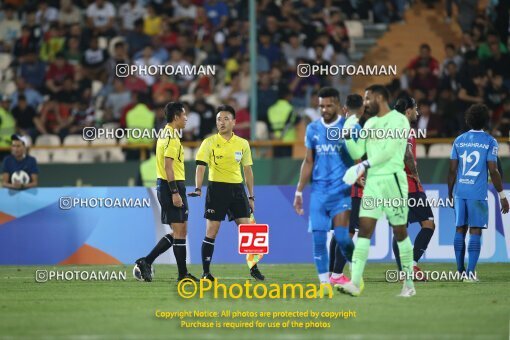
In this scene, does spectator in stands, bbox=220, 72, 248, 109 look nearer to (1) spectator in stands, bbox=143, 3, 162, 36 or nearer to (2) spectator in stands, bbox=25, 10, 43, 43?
(1) spectator in stands, bbox=143, 3, 162, 36

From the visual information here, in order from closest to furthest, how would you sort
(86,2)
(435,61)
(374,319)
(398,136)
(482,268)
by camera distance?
(374,319), (398,136), (482,268), (435,61), (86,2)

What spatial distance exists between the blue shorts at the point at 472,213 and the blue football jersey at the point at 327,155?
110 inches

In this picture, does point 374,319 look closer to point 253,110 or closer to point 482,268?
point 482,268

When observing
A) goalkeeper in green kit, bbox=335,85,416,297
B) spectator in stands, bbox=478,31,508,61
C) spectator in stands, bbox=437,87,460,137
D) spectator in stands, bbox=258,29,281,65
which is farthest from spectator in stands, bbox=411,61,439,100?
goalkeeper in green kit, bbox=335,85,416,297

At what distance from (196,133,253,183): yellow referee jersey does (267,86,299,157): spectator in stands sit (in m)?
6.68

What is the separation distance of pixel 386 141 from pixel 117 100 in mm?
12098

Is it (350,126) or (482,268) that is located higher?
(350,126)

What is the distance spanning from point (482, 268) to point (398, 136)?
5.93m

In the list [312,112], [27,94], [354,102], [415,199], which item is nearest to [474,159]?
[415,199]

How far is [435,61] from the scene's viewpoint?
23.7 metres

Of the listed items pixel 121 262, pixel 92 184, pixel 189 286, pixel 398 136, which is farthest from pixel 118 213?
pixel 398 136

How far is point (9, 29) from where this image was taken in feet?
92.2

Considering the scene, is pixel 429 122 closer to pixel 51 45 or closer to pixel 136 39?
pixel 136 39

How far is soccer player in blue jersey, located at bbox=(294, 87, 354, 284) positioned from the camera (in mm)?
13570
